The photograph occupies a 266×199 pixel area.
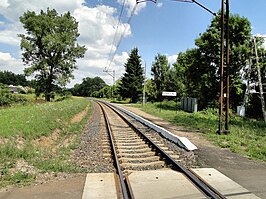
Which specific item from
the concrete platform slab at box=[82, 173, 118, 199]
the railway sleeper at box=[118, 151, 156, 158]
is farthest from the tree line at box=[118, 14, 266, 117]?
the concrete platform slab at box=[82, 173, 118, 199]

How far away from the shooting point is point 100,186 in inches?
215

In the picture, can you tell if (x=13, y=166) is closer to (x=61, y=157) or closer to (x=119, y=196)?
(x=61, y=157)

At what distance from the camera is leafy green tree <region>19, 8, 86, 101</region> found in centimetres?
4650

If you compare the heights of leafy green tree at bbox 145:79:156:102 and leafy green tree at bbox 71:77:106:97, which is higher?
leafy green tree at bbox 71:77:106:97

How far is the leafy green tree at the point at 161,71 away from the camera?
61906mm

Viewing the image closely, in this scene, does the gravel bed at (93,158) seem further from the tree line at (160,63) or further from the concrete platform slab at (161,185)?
the tree line at (160,63)

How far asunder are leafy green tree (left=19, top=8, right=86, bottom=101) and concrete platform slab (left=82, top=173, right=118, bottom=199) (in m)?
43.0

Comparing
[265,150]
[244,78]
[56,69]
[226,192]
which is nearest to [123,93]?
[56,69]

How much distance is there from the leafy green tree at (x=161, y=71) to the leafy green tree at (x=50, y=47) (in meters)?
19.6

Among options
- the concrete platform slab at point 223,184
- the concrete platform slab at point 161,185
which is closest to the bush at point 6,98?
the concrete platform slab at point 161,185

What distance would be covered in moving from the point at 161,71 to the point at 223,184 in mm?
58842

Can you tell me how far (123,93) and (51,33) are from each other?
58.3 ft

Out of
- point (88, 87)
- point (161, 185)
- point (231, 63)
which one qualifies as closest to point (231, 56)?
point (231, 63)

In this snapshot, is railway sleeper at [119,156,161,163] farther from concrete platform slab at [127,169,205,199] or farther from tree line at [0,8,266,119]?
tree line at [0,8,266,119]
